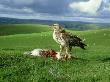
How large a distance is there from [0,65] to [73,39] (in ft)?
26.2

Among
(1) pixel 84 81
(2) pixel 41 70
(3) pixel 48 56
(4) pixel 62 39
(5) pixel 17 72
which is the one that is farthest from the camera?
(3) pixel 48 56

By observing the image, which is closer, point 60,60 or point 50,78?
point 50,78

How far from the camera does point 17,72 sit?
753 inches

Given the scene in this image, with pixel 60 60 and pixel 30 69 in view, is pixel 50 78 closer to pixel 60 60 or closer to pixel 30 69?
pixel 30 69

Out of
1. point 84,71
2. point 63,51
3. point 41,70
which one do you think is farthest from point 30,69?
point 63,51

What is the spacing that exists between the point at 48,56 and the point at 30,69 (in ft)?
27.8

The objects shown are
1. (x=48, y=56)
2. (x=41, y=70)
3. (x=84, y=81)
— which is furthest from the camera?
(x=48, y=56)

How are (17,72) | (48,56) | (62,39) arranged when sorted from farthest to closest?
(48,56), (62,39), (17,72)

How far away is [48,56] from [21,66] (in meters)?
8.04

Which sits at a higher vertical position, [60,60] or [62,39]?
[62,39]

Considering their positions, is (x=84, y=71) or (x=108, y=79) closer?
(x=108, y=79)

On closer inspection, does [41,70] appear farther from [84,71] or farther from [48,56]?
[48,56]

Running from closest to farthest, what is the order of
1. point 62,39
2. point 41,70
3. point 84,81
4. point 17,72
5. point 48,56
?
point 84,81, point 17,72, point 41,70, point 62,39, point 48,56

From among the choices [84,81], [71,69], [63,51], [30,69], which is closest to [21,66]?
[30,69]
